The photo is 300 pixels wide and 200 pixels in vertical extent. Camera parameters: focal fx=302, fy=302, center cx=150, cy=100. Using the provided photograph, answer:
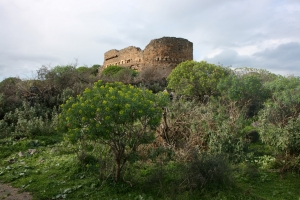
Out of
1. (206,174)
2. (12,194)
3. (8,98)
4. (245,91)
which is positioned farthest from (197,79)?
(12,194)

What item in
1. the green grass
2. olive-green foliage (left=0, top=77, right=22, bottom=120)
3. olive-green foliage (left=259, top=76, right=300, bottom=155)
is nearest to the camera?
the green grass

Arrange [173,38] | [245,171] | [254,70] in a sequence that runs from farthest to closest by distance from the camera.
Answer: [173,38] < [254,70] < [245,171]

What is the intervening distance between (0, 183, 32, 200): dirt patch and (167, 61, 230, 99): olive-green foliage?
25.3 feet

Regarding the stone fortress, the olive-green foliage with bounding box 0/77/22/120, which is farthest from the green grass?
the stone fortress

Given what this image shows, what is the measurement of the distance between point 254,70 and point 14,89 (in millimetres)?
11714

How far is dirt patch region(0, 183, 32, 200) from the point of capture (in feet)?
16.5

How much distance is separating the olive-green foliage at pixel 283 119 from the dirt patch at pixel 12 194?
487cm

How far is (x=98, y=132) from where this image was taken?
4.74 metres

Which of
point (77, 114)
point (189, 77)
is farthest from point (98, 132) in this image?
point (189, 77)

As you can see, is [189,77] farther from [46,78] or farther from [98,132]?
[98,132]

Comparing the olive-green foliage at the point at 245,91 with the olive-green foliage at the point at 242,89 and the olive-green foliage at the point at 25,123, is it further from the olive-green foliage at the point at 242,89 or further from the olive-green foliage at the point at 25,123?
the olive-green foliage at the point at 25,123

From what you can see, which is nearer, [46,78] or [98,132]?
[98,132]

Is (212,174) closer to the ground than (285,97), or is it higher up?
closer to the ground

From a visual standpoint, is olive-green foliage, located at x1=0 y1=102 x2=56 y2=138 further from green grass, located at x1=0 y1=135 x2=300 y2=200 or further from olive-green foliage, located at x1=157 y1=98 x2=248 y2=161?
olive-green foliage, located at x1=157 y1=98 x2=248 y2=161
